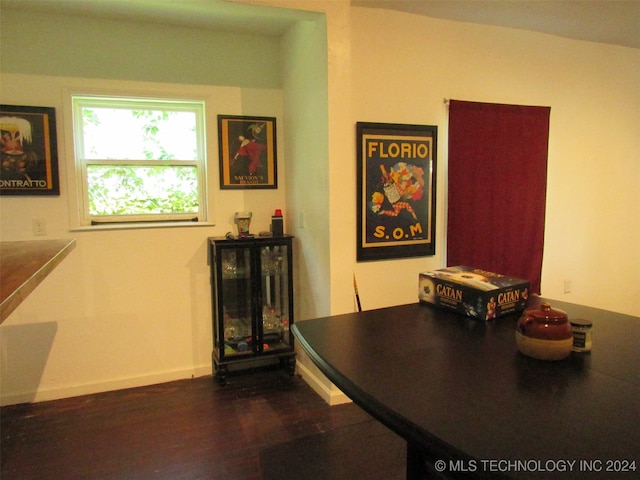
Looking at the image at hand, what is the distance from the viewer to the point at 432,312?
1.51 m

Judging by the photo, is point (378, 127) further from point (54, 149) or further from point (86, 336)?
point (86, 336)

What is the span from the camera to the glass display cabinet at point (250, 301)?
9.52ft

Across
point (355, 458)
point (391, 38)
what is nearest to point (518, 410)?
point (355, 458)

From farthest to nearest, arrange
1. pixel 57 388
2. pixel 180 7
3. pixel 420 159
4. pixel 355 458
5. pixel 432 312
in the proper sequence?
pixel 420 159 → pixel 57 388 → pixel 180 7 → pixel 355 458 → pixel 432 312

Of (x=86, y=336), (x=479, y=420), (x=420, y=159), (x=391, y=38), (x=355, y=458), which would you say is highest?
(x=391, y=38)

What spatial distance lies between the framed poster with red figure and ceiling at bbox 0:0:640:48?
25.5 inches

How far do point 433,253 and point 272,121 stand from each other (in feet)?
5.19

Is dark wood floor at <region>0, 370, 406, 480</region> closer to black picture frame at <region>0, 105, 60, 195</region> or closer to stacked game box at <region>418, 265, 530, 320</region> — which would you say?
stacked game box at <region>418, 265, 530, 320</region>

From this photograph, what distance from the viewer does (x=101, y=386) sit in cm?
285

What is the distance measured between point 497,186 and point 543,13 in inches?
48.6

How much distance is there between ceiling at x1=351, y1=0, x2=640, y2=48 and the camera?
2.71m

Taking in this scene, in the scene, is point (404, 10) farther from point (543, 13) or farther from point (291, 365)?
point (291, 365)

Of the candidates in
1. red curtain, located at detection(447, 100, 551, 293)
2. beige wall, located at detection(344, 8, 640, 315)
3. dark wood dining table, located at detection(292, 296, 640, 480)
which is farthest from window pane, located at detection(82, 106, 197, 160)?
dark wood dining table, located at detection(292, 296, 640, 480)

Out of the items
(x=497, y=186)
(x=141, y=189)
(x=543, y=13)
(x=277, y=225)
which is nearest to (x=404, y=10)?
(x=543, y=13)
